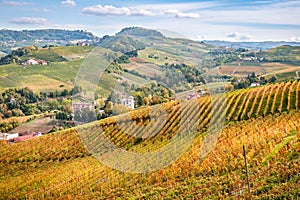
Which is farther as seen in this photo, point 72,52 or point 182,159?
point 72,52

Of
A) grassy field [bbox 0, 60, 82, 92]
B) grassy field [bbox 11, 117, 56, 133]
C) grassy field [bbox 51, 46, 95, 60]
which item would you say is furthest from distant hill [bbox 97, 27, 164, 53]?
grassy field [bbox 51, 46, 95, 60]

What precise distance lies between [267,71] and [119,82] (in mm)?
93340

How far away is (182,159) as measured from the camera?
17.3 metres

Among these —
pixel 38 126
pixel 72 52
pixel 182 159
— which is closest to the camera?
pixel 182 159

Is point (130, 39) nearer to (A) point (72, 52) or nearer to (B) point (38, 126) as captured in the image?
(B) point (38, 126)

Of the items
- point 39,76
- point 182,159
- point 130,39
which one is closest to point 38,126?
point 39,76

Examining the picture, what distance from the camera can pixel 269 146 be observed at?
15273mm

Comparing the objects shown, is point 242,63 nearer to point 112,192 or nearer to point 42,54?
point 42,54

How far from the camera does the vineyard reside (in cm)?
1250

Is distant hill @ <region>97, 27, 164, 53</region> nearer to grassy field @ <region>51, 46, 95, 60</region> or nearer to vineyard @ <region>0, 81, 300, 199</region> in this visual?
vineyard @ <region>0, 81, 300, 199</region>

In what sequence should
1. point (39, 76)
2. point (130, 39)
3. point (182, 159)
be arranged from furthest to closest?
point (39, 76)
point (130, 39)
point (182, 159)

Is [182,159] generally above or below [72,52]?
above

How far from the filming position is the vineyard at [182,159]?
1250 cm

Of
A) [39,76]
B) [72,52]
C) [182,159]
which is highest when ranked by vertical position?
[182,159]
